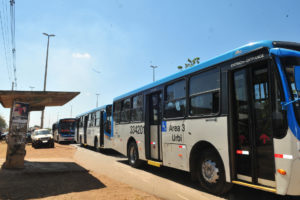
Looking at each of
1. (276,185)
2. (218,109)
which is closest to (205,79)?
(218,109)

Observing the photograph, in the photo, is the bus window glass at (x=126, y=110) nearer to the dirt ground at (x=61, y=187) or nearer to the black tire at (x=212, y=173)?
the dirt ground at (x=61, y=187)

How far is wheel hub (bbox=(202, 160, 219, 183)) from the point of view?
590 cm

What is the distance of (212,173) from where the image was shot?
19.6ft

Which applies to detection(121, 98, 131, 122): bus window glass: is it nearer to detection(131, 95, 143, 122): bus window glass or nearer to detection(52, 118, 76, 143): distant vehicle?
detection(131, 95, 143, 122): bus window glass

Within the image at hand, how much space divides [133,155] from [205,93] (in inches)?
214

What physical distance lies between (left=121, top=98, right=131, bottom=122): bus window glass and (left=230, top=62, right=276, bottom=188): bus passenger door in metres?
6.29

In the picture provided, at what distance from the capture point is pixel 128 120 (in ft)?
36.6

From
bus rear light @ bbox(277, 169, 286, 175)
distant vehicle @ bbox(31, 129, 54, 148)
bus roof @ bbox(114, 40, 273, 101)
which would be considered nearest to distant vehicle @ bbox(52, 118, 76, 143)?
distant vehicle @ bbox(31, 129, 54, 148)

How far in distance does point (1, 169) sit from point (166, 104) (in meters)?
6.05

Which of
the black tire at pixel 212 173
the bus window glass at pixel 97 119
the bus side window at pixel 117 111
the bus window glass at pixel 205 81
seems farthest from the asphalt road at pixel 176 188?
the bus window glass at pixel 97 119

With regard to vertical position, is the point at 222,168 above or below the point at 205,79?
below

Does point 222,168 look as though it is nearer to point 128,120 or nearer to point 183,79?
point 183,79

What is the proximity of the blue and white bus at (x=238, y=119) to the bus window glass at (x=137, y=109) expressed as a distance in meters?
1.74

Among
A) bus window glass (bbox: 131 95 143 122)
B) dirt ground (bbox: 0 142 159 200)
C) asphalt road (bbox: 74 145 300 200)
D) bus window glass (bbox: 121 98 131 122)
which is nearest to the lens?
dirt ground (bbox: 0 142 159 200)
